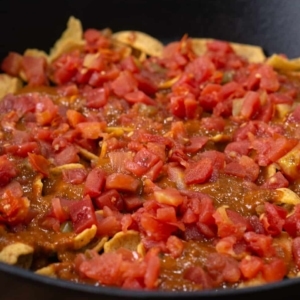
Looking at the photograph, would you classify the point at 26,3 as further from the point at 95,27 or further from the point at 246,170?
the point at 246,170

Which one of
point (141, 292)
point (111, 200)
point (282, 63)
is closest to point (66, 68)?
point (111, 200)

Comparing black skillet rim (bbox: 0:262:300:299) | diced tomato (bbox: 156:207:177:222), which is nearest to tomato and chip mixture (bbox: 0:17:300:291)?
diced tomato (bbox: 156:207:177:222)

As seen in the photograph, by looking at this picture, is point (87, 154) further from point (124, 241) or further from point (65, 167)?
point (124, 241)

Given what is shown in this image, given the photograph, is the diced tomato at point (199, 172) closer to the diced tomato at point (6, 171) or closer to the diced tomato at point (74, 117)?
the diced tomato at point (74, 117)

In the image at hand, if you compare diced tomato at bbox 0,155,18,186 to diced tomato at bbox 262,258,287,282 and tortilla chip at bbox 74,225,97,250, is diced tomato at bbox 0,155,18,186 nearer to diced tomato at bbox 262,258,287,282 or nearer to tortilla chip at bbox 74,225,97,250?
tortilla chip at bbox 74,225,97,250

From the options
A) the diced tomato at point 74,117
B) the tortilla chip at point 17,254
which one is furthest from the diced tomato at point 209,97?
the tortilla chip at point 17,254

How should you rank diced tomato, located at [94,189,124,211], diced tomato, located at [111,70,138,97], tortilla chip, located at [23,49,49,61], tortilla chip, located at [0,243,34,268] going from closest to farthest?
tortilla chip, located at [0,243,34,268] < diced tomato, located at [94,189,124,211] < diced tomato, located at [111,70,138,97] < tortilla chip, located at [23,49,49,61]
